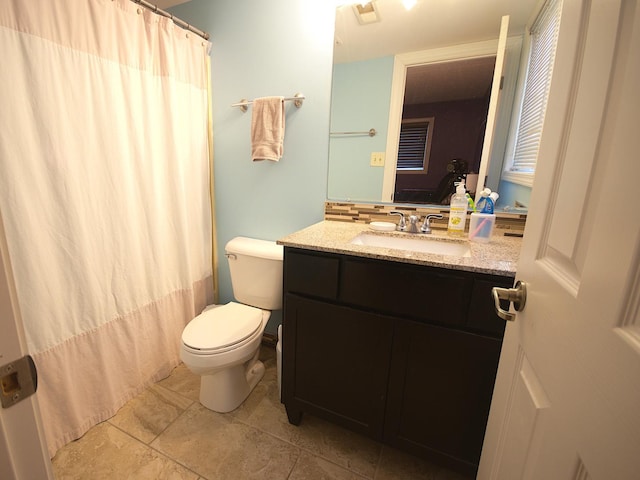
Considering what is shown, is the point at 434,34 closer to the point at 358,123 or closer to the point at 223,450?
the point at 358,123

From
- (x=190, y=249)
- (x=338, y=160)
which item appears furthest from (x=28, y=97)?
(x=338, y=160)

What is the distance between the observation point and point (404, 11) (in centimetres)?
132

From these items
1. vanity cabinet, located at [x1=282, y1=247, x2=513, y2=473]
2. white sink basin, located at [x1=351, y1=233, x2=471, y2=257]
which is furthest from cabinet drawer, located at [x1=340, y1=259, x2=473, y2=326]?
white sink basin, located at [x1=351, y1=233, x2=471, y2=257]

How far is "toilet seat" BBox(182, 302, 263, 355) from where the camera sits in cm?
128

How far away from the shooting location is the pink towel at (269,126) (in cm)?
153

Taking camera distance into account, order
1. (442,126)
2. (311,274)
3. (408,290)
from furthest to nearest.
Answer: (442,126)
(311,274)
(408,290)

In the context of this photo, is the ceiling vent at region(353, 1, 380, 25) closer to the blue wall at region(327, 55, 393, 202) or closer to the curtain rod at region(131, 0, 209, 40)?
the blue wall at region(327, 55, 393, 202)

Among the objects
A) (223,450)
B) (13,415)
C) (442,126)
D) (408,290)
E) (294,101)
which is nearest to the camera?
(13,415)

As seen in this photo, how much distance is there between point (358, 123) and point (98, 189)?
4.31 feet

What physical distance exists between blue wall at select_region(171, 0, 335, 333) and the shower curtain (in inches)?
6.0

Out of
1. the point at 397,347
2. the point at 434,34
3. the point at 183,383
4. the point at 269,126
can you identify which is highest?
the point at 434,34

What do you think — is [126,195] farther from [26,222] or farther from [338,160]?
[338,160]

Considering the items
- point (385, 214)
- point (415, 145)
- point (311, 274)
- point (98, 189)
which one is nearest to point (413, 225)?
point (385, 214)

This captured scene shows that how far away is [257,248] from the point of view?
1596 millimetres
